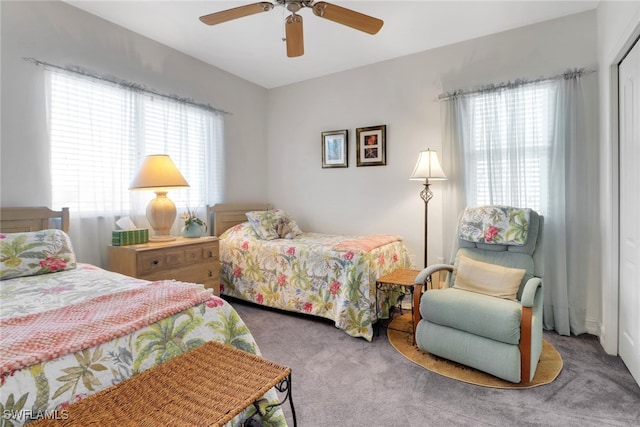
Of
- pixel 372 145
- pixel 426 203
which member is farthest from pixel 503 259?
pixel 372 145

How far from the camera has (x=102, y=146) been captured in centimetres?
277

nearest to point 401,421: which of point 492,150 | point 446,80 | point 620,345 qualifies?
point 620,345

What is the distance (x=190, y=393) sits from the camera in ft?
3.45

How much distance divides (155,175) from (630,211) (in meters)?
3.44

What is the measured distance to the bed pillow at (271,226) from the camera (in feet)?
11.6

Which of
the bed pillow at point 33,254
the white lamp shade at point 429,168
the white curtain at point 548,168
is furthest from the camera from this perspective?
the white lamp shade at point 429,168

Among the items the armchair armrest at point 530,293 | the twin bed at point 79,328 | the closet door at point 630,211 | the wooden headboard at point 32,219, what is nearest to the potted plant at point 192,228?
the wooden headboard at point 32,219

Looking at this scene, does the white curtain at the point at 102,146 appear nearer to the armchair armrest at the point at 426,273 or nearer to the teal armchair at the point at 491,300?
the armchair armrest at the point at 426,273

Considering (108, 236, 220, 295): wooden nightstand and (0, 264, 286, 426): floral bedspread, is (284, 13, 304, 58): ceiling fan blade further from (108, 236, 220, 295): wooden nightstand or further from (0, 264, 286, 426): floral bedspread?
(108, 236, 220, 295): wooden nightstand

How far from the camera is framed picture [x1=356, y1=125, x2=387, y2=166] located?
371cm

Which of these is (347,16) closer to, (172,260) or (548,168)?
(548,168)

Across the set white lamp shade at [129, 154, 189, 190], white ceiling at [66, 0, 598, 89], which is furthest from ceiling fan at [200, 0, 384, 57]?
white lamp shade at [129, 154, 189, 190]

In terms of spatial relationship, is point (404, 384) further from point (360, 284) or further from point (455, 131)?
point (455, 131)

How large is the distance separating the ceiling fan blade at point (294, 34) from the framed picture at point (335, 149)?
1.77m
